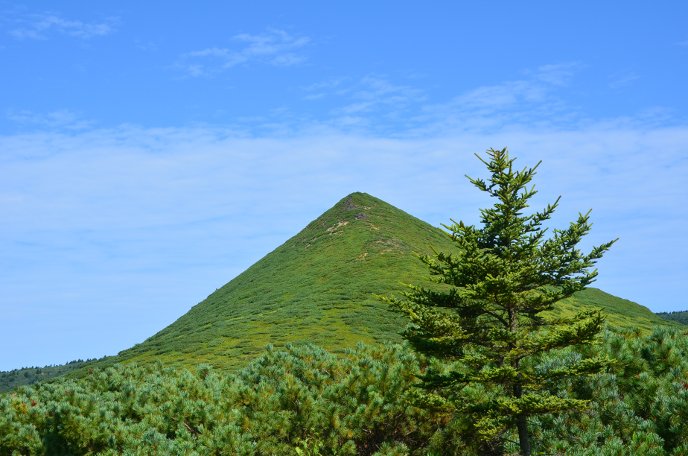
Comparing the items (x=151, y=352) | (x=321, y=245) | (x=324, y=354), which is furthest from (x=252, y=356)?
(x=321, y=245)

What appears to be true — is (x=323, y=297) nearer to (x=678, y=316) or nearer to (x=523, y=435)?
(x=523, y=435)

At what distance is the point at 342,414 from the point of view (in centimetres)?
2212

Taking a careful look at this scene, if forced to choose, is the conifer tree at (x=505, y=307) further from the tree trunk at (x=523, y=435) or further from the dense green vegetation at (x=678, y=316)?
the dense green vegetation at (x=678, y=316)

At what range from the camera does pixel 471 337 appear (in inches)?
779

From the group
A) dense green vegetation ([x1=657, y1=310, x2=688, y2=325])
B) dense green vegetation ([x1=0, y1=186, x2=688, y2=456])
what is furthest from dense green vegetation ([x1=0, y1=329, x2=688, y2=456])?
dense green vegetation ([x1=657, y1=310, x2=688, y2=325])

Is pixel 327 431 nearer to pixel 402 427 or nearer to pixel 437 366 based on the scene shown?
pixel 402 427

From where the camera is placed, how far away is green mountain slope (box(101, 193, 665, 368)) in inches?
2365

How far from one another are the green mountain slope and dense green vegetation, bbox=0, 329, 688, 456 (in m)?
25.6

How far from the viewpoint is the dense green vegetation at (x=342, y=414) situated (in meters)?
19.4

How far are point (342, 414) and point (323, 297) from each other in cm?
5370

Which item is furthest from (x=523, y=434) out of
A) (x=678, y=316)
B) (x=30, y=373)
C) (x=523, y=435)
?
(x=678, y=316)

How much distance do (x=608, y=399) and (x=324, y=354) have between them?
10.4 m

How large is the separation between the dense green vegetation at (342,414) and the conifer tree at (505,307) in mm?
1165

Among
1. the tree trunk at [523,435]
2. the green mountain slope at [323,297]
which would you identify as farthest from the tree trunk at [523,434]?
the green mountain slope at [323,297]
